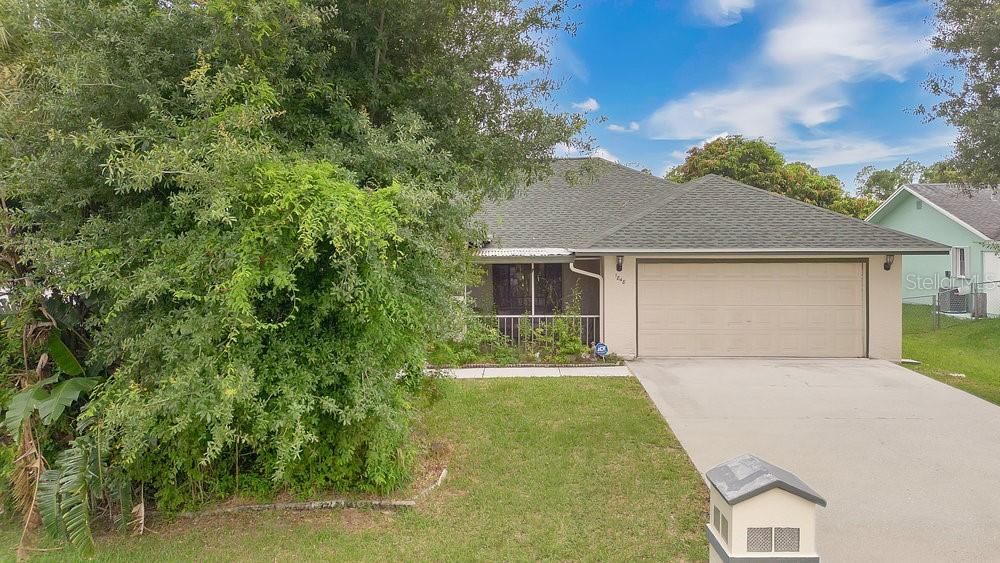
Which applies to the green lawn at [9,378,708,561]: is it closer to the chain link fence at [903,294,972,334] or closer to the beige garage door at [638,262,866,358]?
the beige garage door at [638,262,866,358]

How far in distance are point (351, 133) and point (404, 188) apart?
1.10m

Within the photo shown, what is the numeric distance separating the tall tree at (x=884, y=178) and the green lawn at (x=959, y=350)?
2849 centimetres

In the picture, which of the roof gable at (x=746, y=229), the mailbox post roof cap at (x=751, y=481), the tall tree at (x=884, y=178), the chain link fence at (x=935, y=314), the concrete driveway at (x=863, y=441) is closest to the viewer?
the mailbox post roof cap at (x=751, y=481)

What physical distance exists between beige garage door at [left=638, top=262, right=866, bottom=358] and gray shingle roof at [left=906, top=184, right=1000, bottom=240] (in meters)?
10.5

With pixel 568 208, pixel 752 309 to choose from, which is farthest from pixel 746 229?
pixel 568 208

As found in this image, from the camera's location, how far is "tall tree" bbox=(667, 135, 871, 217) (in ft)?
80.4

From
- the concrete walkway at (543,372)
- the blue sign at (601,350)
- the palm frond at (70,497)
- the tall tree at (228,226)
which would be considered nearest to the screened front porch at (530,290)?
the blue sign at (601,350)

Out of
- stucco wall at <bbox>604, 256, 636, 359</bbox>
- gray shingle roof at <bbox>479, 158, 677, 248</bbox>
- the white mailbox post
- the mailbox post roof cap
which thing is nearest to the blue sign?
stucco wall at <bbox>604, 256, 636, 359</bbox>

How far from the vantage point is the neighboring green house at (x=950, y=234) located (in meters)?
17.0

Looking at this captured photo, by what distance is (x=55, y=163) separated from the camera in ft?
11.9

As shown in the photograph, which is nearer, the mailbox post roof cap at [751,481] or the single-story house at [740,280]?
the mailbox post roof cap at [751,481]

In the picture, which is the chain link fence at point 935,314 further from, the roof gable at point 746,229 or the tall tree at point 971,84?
the tall tree at point 971,84

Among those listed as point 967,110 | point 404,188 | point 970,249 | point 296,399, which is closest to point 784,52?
point 967,110

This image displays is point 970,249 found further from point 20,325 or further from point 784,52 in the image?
point 20,325
